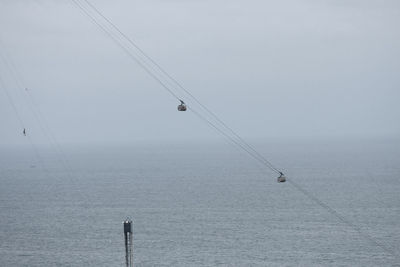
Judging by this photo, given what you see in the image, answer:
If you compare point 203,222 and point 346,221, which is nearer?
point 346,221

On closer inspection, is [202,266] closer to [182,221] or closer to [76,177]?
[182,221]

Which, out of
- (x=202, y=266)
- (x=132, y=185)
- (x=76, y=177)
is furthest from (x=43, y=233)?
(x=76, y=177)

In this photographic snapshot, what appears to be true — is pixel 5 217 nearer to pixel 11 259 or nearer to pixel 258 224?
pixel 11 259

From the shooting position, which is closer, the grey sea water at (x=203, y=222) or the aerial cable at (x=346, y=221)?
the grey sea water at (x=203, y=222)

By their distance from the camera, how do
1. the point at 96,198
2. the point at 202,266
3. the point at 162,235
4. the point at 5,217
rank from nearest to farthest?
the point at 202,266 < the point at 162,235 < the point at 5,217 < the point at 96,198

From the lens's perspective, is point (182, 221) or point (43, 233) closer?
point (43, 233)

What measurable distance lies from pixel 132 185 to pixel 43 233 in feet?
193

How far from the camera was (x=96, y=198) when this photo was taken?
105m

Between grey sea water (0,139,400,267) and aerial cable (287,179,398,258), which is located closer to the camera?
grey sea water (0,139,400,267)

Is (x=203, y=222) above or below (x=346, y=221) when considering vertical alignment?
above

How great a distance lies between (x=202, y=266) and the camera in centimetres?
5347

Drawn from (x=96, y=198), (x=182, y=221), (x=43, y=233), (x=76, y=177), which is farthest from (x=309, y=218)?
(x=76, y=177)

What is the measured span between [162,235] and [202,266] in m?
14.3

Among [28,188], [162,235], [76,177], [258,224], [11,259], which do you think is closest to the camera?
[11,259]
